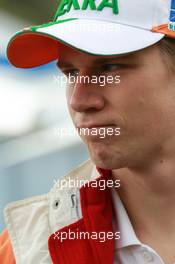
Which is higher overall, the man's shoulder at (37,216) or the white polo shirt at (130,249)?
the man's shoulder at (37,216)

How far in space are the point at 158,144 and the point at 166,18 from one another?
0.32m

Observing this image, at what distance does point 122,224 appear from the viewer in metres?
1.78

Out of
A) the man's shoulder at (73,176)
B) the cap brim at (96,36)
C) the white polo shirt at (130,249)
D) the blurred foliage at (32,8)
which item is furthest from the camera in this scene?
the blurred foliage at (32,8)

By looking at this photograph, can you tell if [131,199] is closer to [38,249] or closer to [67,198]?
[67,198]

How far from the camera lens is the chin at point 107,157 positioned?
1.63 meters

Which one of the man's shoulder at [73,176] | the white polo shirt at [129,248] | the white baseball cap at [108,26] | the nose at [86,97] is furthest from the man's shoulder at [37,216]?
the white baseball cap at [108,26]

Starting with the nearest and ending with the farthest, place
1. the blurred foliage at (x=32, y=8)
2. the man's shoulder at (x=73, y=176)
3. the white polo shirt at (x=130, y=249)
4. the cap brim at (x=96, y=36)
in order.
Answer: the cap brim at (x=96, y=36), the white polo shirt at (x=130, y=249), the man's shoulder at (x=73, y=176), the blurred foliage at (x=32, y=8)

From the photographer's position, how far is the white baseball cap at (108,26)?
5.18 feet

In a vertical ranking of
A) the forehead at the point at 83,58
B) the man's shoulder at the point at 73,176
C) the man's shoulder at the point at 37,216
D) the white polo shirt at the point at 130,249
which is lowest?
the white polo shirt at the point at 130,249

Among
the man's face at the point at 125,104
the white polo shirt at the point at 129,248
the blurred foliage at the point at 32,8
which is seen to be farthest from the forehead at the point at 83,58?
the blurred foliage at the point at 32,8

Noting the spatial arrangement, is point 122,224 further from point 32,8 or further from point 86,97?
point 32,8

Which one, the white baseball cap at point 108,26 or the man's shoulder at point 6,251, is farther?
the man's shoulder at point 6,251

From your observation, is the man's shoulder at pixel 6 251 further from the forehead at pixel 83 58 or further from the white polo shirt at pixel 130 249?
the forehead at pixel 83 58

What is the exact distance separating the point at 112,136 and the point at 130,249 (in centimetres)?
32
